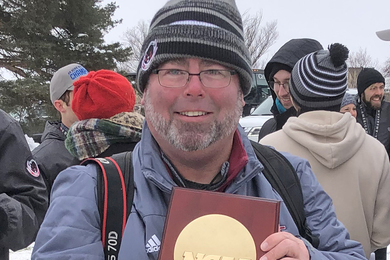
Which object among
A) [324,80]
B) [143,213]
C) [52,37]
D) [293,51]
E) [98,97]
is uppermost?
[52,37]

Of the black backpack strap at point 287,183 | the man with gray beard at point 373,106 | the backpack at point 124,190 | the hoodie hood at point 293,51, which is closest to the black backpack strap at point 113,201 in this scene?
the backpack at point 124,190

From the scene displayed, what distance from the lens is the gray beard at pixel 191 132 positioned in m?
1.30

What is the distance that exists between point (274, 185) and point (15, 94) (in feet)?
39.0

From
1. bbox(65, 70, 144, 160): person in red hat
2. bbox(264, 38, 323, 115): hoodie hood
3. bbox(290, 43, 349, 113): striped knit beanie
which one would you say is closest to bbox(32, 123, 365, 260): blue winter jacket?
bbox(290, 43, 349, 113): striped knit beanie

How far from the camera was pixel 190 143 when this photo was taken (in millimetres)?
1297

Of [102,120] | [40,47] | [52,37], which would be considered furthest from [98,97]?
[52,37]

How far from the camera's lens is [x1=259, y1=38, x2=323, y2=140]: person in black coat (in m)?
2.96

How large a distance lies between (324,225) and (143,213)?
66 cm

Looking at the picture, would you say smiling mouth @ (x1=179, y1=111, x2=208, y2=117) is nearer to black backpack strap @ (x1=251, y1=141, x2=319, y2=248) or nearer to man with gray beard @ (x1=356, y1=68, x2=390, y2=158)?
black backpack strap @ (x1=251, y1=141, x2=319, y2=248)

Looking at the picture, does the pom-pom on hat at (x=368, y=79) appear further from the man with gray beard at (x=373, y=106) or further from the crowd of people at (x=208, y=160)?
the crowd of people at (x=208, y=160)

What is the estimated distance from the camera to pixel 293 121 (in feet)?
7.10

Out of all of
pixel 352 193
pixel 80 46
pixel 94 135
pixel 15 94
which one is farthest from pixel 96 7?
pixel 352 193

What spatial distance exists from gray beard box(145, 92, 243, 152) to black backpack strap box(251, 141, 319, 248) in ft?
0.77

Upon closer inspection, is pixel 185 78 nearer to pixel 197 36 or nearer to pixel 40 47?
pixel 197 36
